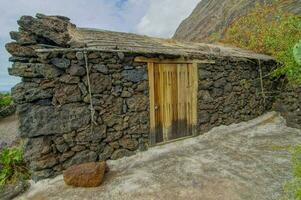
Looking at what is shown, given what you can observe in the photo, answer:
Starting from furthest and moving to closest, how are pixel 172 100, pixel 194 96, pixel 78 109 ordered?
pixel 194 96 → pixel 172 100 → pixel 78 109

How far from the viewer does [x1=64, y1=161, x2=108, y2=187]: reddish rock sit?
4.62 meters

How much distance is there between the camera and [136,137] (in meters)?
6.11

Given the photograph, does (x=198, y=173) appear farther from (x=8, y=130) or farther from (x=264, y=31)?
(x=8, y=130)

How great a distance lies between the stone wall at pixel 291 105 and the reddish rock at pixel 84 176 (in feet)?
22.0

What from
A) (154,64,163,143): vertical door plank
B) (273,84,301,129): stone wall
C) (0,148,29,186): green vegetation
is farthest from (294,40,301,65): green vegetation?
(273,84,301,129): stone wall

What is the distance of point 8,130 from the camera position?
37.4 ft

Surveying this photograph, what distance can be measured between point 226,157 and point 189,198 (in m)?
2.09

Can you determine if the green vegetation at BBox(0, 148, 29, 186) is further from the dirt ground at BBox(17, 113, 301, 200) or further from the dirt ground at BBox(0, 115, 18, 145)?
the dirt ground at BBox(0, 115, 18, 145)

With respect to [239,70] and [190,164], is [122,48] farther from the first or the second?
[239,70]

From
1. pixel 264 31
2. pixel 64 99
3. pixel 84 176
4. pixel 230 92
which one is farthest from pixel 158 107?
pixel 264 31

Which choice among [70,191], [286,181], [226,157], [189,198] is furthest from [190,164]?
[70,191]

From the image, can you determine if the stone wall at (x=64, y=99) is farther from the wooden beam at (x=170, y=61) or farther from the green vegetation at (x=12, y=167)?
the green vegetation at (x=12, y=167)

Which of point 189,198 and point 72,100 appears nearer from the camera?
point 189,198

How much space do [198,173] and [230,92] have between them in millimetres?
4079
